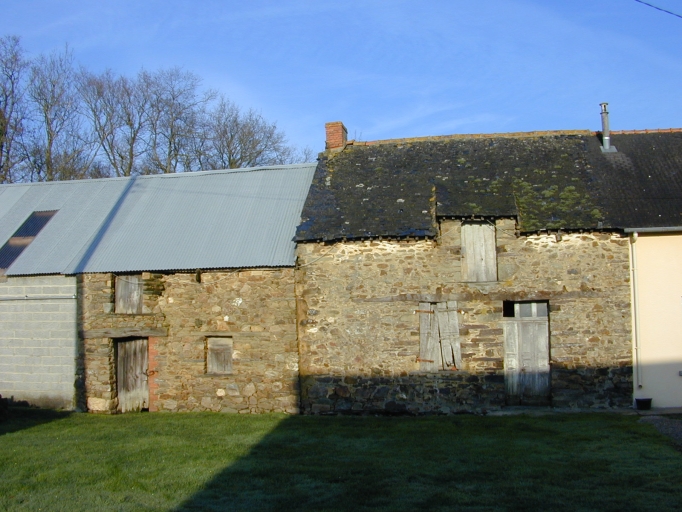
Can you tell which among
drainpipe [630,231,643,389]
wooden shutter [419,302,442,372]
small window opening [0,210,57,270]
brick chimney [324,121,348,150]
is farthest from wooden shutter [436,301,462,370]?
small window opening [0,210,57,270]

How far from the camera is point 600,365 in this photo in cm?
1387

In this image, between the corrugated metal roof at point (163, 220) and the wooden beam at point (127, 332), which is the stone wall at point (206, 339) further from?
the corrugated metal roof at point (163, 220)

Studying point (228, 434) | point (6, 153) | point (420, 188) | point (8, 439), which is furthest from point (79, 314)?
point (6, 153)

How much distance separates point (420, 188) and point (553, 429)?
6.08 meters

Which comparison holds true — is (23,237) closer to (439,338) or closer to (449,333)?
(439,338)

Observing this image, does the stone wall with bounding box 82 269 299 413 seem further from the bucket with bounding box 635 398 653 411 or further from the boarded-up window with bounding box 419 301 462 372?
the bucket with bounding box 635 398 653 411

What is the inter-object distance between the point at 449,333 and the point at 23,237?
10883 millimetres

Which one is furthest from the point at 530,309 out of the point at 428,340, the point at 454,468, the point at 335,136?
the point at 335,136

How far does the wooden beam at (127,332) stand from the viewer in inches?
604

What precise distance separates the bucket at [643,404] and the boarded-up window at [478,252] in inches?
143

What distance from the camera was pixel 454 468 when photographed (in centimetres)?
935

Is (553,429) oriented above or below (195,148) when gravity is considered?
below

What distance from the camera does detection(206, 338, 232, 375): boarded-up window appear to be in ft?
49.8

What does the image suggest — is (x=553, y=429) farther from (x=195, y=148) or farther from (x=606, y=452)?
(x=195, y=148)
